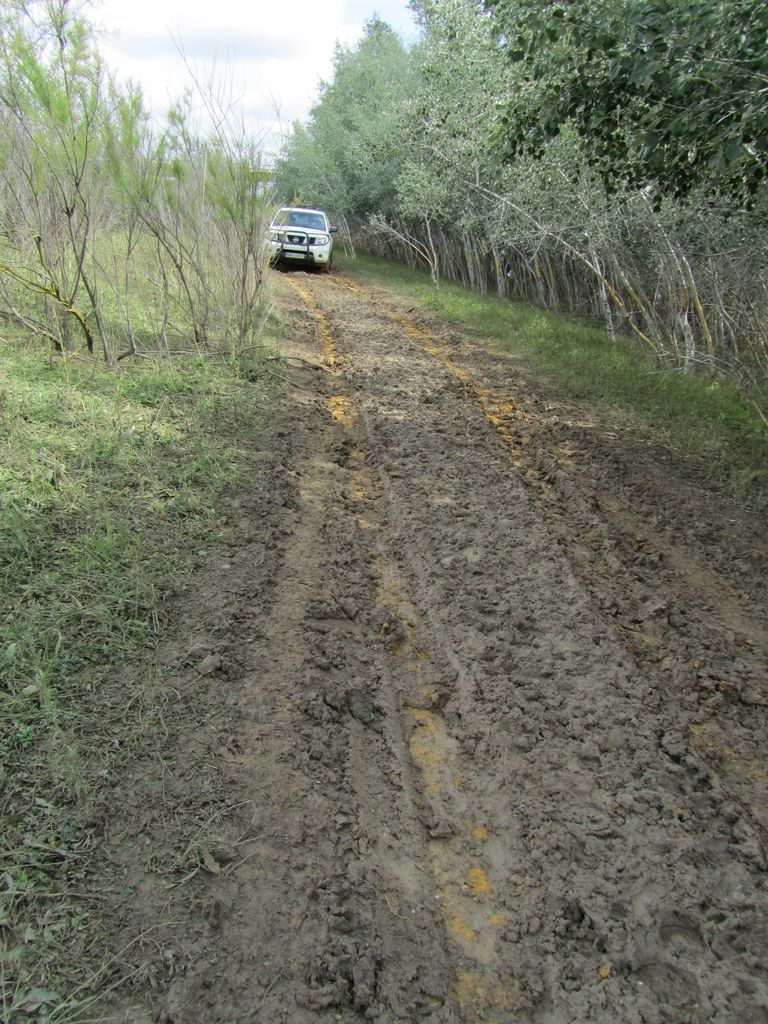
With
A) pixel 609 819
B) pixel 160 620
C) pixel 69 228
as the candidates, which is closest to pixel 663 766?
pixel 609 819

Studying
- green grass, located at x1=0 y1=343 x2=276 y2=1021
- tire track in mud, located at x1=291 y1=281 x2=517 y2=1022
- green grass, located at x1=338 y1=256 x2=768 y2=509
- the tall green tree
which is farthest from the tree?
the tall green tree

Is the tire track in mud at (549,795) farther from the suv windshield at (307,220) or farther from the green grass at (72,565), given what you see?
the suv windshield at (307,220)

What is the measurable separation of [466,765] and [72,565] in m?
2.42

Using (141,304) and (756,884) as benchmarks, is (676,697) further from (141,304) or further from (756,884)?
(141,304)

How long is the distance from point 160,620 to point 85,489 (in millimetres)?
1565

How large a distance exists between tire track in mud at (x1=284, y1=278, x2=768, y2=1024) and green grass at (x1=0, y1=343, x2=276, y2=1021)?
1.06m

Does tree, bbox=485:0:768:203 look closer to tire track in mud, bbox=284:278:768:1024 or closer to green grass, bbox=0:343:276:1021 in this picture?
tire track in mud, bbox=284:278:768:1024

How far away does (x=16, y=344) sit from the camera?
6910 mm

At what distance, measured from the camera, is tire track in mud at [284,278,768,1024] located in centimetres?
193

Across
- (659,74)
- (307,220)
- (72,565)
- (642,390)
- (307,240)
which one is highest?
(307,220)

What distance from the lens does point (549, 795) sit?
2.51 meters

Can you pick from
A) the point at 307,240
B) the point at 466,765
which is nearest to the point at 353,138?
the point at 307,240

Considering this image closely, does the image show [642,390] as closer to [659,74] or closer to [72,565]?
[659,74]

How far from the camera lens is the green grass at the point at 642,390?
5809mm
